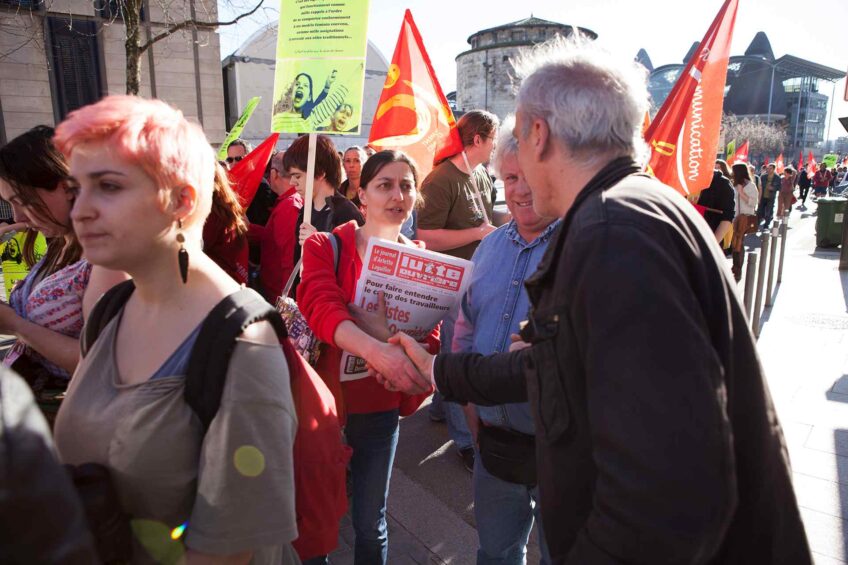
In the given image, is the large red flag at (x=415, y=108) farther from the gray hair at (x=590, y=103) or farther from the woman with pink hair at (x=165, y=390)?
the woman with pink hair at (x=165, y=390)

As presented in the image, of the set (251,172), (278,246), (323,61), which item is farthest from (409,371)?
(251,172)

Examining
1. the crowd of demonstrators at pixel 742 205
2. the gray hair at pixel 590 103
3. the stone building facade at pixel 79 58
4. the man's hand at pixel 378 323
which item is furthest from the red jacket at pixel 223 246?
the stone building facade at pixel 79 58

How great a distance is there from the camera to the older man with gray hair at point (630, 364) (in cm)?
106

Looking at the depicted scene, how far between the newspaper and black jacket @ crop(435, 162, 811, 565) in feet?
2.99

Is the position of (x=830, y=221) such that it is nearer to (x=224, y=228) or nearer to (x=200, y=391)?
(x=224, y=228)

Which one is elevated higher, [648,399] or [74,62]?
[74,62]

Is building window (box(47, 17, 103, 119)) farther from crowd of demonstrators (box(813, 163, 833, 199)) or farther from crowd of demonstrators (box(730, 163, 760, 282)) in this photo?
crowd of demonstrators (box(813, 163, 833, 199))

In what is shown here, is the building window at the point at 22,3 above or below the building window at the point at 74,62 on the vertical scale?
above

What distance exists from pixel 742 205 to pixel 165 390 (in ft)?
37.7

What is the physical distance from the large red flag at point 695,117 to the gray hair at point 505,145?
1.61 meters

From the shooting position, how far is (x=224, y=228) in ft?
8.93

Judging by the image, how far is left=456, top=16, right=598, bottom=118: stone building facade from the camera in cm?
5412

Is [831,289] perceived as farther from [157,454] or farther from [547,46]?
[157,454]

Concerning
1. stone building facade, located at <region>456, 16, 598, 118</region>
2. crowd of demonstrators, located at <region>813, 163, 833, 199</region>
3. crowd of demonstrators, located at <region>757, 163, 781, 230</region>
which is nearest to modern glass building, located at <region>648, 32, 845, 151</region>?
stone building facade, located at <region>456, 16, 598, 118</region>
